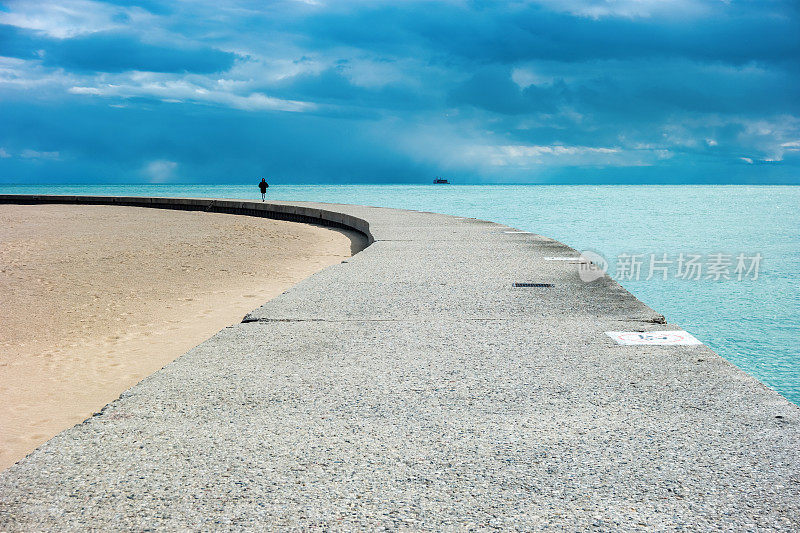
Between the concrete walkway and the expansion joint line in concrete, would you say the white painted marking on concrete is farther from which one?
the expansion joint line in concrete

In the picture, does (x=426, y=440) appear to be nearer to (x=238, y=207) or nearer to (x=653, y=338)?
(x=653, y=338)

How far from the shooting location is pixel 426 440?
8.85 feet

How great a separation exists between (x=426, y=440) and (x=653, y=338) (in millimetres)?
2415

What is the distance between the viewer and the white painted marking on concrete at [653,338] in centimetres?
431

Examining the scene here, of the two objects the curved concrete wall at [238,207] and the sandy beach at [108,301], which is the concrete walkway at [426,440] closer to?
the sandy beach at [108,301]

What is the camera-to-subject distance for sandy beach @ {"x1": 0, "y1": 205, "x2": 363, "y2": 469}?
496cm

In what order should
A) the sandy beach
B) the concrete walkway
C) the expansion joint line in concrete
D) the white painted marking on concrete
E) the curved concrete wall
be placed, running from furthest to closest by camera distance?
the curved concrete wall, the expansion joint line in concrete, the sandy beach, the white painted marking on concrete, the concrete walkway

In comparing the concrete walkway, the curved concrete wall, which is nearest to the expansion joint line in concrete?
the concrete walkway

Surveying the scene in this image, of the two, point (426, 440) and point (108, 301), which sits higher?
point (426, 440)

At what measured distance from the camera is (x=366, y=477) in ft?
Answer: 7.78

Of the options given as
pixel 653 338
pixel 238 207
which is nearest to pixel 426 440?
pixel 653 338

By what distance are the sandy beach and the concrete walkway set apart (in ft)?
4.58

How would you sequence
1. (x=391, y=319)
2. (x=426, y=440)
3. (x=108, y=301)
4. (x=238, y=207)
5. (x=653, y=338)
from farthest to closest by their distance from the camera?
(x=238, y=207), (x=108, y=301), (x=391, y=319), (x=653, y=338), (x=426, y=440)

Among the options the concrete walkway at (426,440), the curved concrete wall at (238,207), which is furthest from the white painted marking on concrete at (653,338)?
the curved concrete wall at (238,207)
